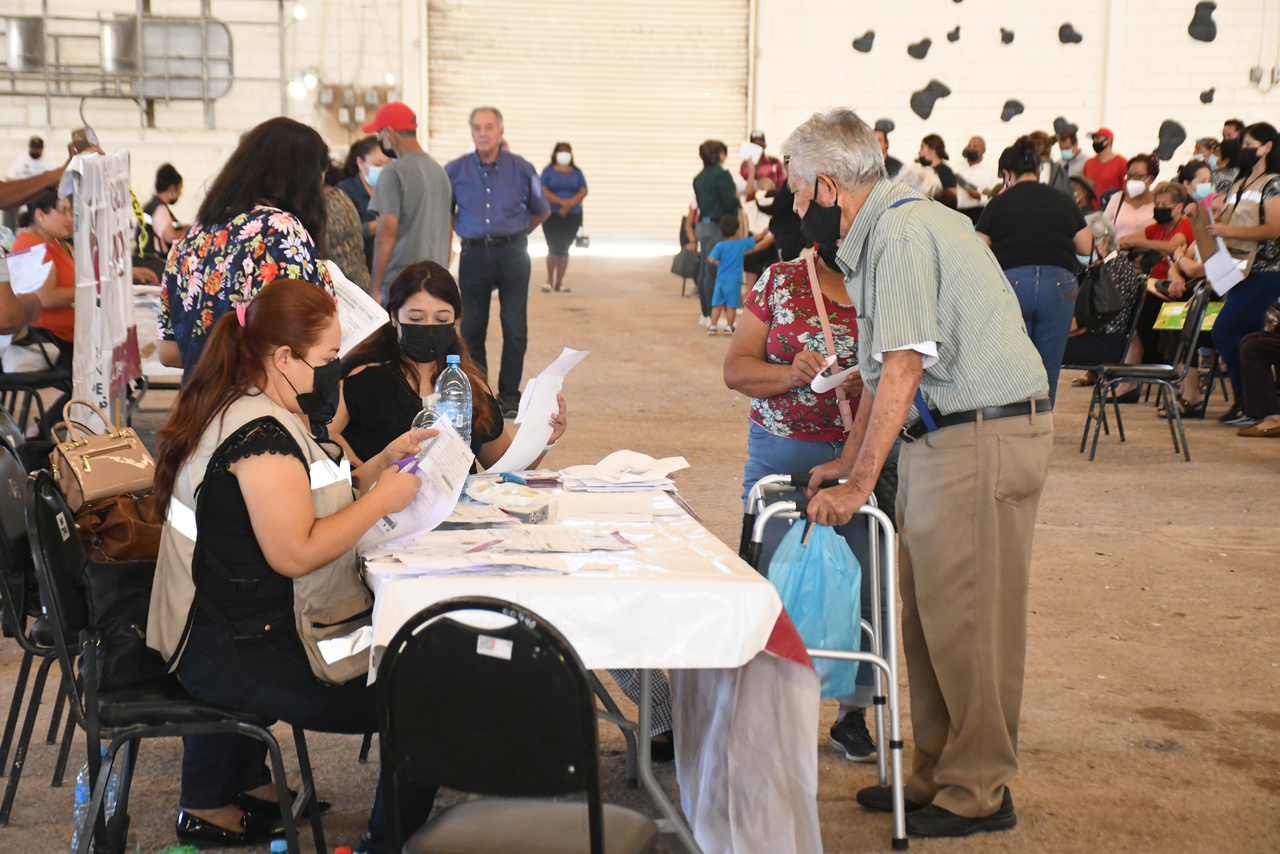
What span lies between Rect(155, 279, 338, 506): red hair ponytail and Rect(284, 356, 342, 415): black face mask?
0.06 meters

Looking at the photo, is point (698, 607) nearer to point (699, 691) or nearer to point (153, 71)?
point (699, 691)

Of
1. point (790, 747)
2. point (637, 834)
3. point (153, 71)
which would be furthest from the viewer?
point (153, 71)

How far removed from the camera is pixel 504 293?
7039mm

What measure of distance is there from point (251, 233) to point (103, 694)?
52.9 inches

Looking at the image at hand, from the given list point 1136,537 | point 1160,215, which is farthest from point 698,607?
point 1160,215

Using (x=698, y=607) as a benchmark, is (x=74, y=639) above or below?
below

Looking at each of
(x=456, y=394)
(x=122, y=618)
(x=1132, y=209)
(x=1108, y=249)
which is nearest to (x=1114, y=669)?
(x=456, y=394)

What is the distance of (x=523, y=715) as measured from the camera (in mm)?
1654

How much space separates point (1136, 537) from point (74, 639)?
4256mm

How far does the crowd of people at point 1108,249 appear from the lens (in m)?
5.85

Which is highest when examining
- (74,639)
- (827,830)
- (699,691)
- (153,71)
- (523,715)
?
(153,71)

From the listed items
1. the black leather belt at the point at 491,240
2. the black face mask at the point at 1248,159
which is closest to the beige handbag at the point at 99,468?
the black leather belt at the point at 491,240

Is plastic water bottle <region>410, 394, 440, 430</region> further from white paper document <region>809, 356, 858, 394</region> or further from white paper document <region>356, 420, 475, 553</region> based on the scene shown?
white paper document <region>809, 356, 858, 394</region>

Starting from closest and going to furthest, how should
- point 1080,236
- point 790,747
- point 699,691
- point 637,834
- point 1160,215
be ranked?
point 637,834, point 790,747, point 699,691, point 1080,236, point 1160,215
